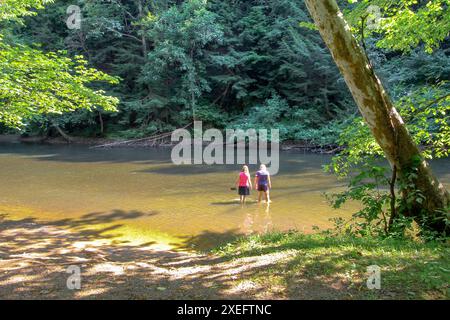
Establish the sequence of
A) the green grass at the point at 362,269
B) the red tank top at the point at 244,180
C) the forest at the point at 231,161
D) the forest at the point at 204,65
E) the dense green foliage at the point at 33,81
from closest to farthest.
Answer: the green grass at the point at 362,269, the forest at the point at 231,161, the dense green foliage at the point at 33,81, the red tank top at the point at 244,180, the forest at the point at 204,65

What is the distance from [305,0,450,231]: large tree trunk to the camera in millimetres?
5273

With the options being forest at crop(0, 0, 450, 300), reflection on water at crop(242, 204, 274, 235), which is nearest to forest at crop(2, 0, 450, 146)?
forest at crop(0, 0, 450, 300)

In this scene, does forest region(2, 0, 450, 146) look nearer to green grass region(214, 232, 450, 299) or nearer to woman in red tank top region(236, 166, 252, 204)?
woman in red tank top region(236, 166, 252, 204)

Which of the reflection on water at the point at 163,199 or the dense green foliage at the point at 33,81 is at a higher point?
the dense green foliage at the point at 33,81

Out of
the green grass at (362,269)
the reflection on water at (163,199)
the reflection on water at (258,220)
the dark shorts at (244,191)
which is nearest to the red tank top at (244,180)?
the dark shorts at (244,191)

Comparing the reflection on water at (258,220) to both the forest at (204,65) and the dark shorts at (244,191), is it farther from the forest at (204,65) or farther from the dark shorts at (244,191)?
the forest at (204,65)

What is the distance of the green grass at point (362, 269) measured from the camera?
3785 millimetres

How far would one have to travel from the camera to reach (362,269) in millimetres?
4348

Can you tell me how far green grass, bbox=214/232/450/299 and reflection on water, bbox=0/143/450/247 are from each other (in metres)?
3.44

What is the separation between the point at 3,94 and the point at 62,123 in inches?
1115

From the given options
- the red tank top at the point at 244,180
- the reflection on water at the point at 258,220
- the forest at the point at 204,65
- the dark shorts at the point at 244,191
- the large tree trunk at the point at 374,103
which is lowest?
the reflection on water at the point at 258,220

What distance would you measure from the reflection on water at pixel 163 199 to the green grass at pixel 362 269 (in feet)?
11.3

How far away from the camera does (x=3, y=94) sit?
26.8 ft
